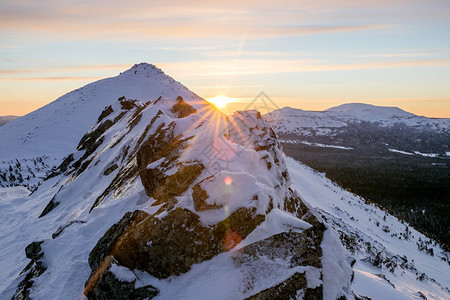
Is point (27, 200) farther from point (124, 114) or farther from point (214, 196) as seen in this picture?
point (214, 196)

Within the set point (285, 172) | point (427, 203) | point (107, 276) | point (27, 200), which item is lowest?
point (427, 203)

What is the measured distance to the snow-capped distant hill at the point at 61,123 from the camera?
37.4 m

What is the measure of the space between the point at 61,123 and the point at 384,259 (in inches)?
2384

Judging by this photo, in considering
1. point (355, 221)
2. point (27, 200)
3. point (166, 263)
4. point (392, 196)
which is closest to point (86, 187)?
point (27, 200)

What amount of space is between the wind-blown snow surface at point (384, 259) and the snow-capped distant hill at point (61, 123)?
32969 mm

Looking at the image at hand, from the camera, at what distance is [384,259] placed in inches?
757

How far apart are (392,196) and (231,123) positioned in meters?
91.7

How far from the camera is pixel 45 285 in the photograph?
865cm

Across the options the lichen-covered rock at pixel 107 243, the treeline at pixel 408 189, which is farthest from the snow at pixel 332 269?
the treeline at pixel 408 189

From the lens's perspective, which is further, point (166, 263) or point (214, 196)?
point (214, 196)

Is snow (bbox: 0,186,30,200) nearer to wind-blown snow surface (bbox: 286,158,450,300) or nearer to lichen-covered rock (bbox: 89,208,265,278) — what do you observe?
lichen-covered rock (bbox: 89,208,265,278)

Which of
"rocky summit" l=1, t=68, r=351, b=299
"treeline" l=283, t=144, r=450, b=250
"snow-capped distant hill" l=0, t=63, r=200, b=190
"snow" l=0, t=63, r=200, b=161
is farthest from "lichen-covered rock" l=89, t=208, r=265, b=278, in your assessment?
"treeline" l=283, t=144, r=450, b=250

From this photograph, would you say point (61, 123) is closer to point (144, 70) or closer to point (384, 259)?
point (144, 70)

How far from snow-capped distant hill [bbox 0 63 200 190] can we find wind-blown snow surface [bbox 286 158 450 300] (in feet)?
108
